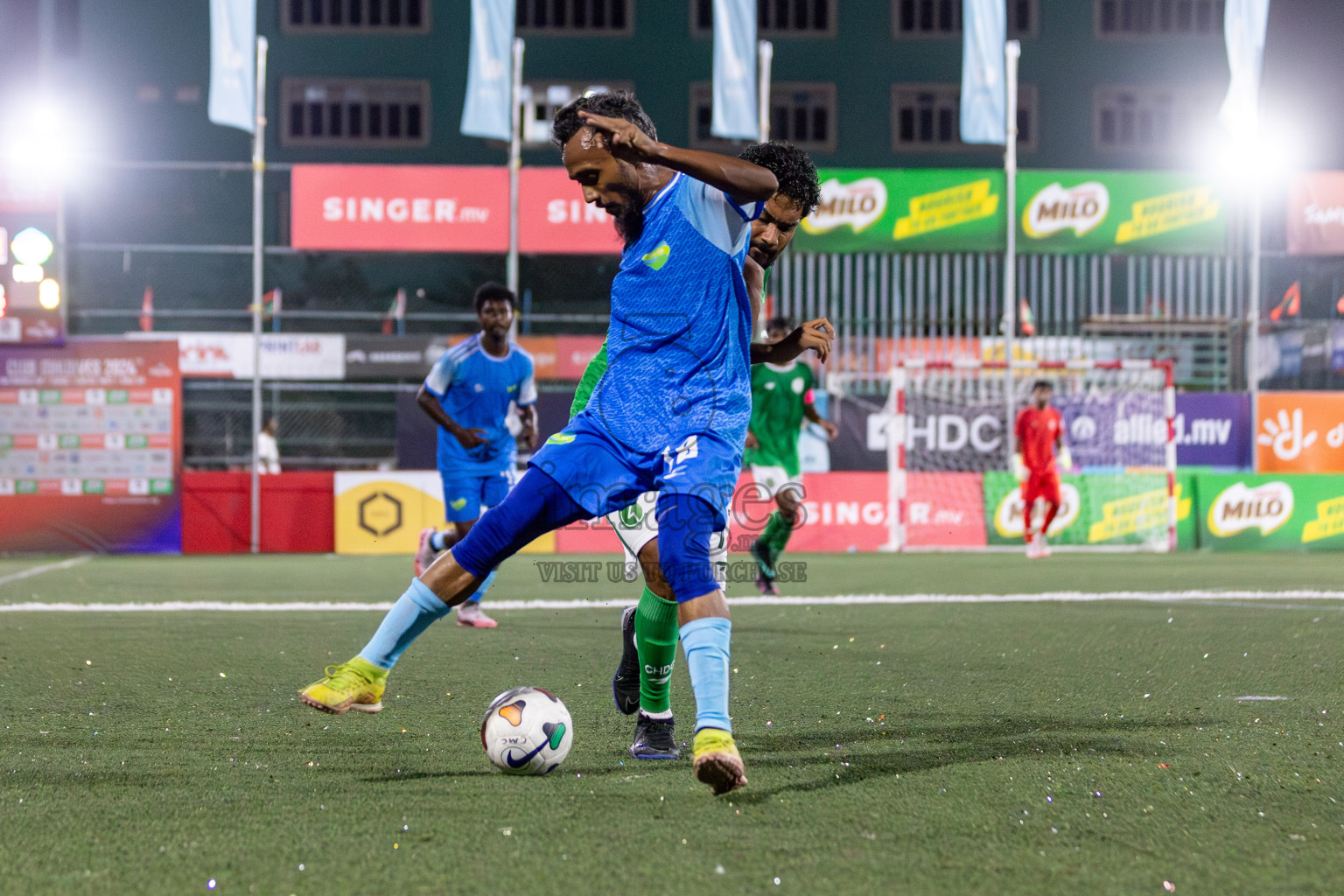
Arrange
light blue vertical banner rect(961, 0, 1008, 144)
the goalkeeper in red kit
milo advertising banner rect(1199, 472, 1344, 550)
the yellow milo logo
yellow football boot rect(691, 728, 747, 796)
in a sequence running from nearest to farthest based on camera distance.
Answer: yellow football boot rect(691, 728, 747, 796)
the yellow milo logo
the goalkeeper in red kit
milo advertising banner rect(1199, 472, 1344, 550)
light blue vertical banner rect(961, 0, 1008, 144)

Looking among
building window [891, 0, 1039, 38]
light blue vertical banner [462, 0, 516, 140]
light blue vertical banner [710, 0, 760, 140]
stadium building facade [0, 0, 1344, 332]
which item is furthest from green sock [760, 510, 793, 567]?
building window [891, 0, 1039, 38]

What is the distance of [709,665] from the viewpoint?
3605mm

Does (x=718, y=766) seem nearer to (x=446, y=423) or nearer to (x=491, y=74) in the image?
(x=446, y=423)

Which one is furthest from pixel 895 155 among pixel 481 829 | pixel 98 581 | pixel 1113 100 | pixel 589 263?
pixel 481 829

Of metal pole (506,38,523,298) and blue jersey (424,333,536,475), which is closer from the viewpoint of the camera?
blue jersey (424,333,536,475)

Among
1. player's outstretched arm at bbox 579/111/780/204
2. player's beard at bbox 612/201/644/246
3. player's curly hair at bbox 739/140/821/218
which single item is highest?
player's curly hair at bbox 739/140/821/218

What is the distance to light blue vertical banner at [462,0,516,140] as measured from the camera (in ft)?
64.7

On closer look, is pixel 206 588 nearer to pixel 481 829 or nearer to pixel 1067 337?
pixel 481 829

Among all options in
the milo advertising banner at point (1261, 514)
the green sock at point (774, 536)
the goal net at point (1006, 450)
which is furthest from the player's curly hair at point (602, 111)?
the milo advertising banner at point (1261, 514)

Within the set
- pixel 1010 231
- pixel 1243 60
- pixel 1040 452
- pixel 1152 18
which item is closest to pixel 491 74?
pixel 1010 231

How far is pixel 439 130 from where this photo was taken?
111 ft

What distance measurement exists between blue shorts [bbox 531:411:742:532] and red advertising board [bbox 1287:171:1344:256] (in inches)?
809

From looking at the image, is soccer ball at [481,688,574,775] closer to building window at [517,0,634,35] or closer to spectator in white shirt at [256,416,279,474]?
spectator in white shirt at [256,416,279,474]

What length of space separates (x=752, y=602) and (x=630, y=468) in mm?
6329
